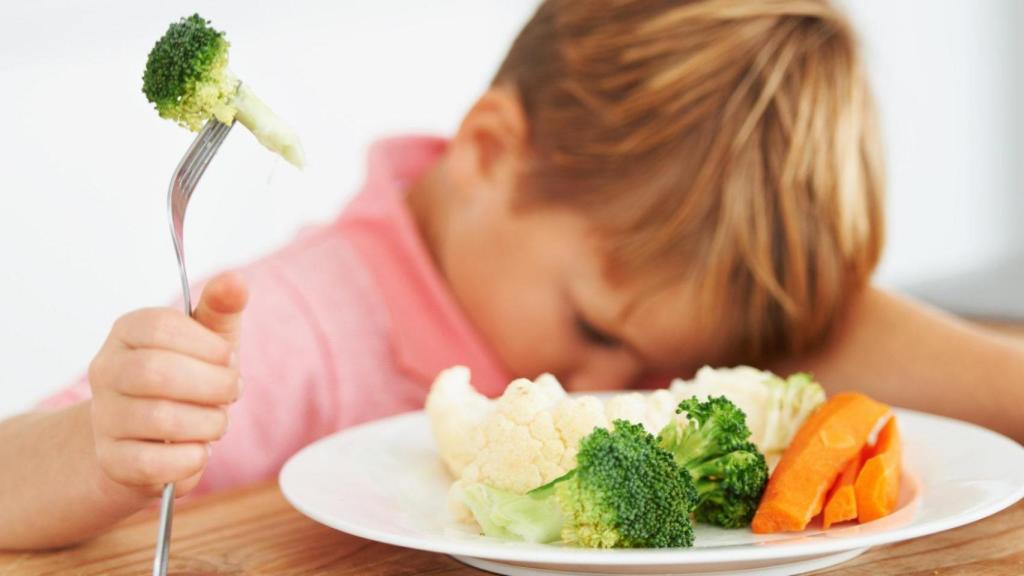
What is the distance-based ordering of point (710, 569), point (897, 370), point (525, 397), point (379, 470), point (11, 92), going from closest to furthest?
1. point (710, 569)
2. point (525, 397)
3. point (379, 470)
4. point (897, 370)
5. point (11, 92)

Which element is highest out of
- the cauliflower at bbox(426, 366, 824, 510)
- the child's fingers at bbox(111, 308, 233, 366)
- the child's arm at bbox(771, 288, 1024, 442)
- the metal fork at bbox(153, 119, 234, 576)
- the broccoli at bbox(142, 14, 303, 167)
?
the broccoli at bbox(142, 14, 303, 167)

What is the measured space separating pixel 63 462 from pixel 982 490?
0.74 meters

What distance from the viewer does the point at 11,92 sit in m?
2.97

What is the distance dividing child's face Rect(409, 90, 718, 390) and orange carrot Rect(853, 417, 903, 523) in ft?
2.17

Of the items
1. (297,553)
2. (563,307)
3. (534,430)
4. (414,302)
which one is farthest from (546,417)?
(414,302)

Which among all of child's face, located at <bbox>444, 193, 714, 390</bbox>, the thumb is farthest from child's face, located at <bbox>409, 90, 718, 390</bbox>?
the thumb

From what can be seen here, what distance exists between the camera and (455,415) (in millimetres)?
1014

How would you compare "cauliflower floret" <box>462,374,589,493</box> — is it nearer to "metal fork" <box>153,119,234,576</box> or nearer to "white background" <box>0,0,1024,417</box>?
"metal fork" <box>153,119,234,576</box>

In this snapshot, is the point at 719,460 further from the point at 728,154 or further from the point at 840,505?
the point at 728,154

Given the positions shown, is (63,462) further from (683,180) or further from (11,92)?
(11,92)

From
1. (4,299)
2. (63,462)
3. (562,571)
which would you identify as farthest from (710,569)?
(4,299)

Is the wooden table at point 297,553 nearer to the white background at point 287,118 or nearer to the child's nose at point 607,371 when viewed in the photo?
the child's nose at point 607,371

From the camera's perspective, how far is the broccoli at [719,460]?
865mm

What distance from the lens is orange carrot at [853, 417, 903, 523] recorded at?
87 cm
